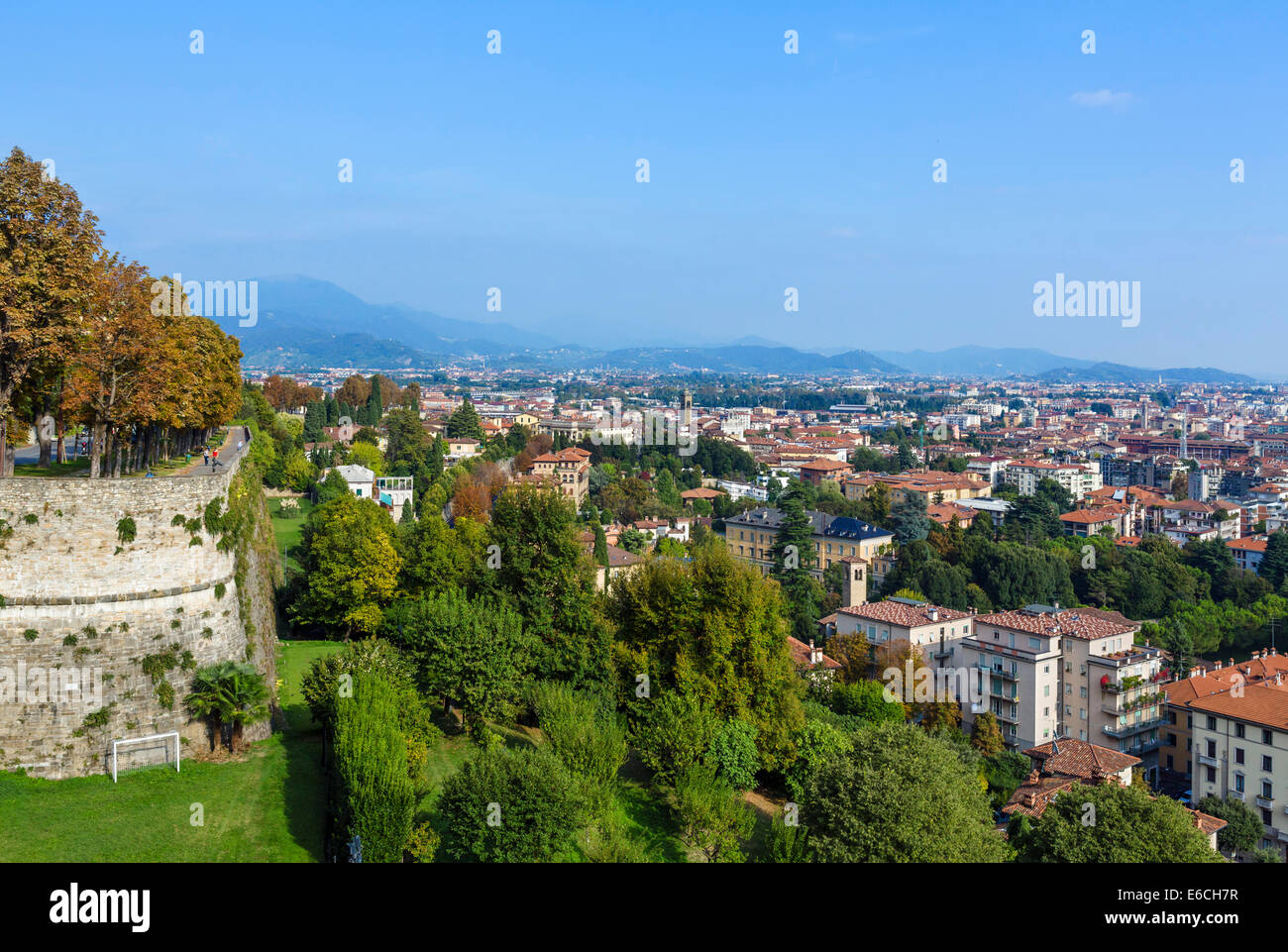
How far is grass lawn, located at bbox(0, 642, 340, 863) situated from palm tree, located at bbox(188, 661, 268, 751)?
0.52 m

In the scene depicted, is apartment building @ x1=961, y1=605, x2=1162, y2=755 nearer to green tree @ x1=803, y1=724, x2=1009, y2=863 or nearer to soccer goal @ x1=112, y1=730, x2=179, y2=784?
green tree @ x1=803, y1=724, x2=1009, y2=863

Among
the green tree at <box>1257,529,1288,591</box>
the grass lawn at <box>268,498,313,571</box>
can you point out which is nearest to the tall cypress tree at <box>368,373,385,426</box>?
the grass lawn at <box>268,498,313,571</box>

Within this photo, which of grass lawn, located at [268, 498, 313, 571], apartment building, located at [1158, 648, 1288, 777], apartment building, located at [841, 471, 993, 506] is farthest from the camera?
apartment building, located at [841, 471, 993, 506]

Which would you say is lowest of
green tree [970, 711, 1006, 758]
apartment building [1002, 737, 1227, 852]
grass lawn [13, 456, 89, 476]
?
green tree [970, 711, 1006, 758]

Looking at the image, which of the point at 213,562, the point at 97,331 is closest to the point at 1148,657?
the point at 213,562

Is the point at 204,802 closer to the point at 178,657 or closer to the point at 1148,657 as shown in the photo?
the point at 178,657

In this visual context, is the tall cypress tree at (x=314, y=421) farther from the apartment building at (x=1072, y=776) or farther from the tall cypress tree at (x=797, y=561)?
the apartment building at (x=1072, y=776)

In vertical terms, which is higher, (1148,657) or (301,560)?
(301,560)

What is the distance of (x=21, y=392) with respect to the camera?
16.3 m

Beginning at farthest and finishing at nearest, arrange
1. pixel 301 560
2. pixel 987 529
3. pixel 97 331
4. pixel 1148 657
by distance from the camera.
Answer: pixel 987 529 → pixel 1148 657 → pixel 301 560 → pixel 97 331

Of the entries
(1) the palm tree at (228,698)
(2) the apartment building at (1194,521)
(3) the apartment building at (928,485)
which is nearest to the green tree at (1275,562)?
(2) the apartment building at (1194,521)

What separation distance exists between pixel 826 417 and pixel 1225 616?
12716cm

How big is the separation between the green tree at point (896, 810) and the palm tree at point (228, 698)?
8307 millimetres

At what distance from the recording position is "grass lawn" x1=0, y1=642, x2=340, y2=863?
10984 mm
